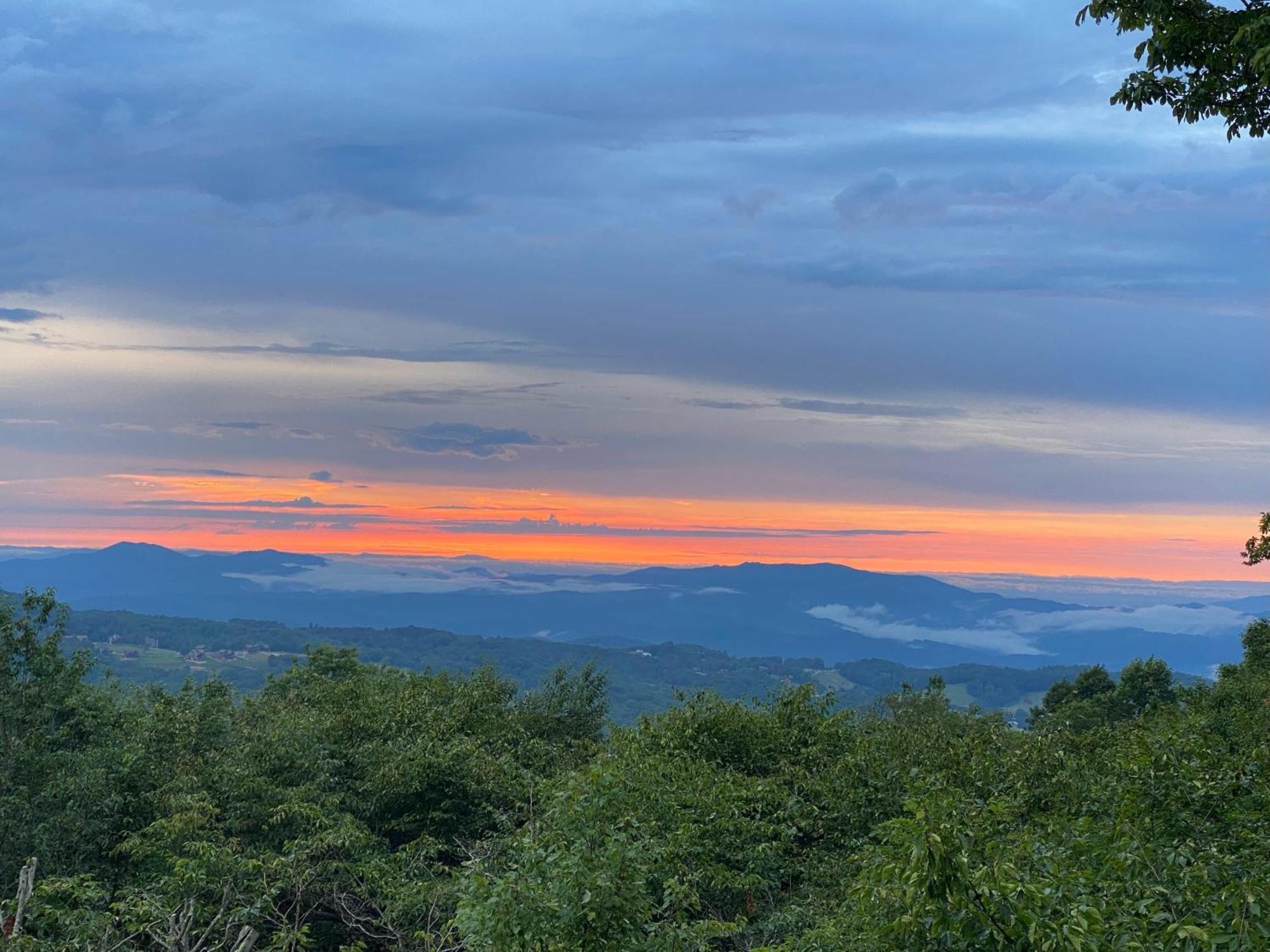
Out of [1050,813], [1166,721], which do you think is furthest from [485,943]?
[1166,721]

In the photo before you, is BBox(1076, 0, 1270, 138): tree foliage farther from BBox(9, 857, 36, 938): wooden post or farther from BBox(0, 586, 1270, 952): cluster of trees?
BBox(9, 857, 36, 938): wooden post

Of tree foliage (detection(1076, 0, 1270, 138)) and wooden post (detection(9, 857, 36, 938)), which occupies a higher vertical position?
tree foliage (detection(1076, 0, 1270, 138))

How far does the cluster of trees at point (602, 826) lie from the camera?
1109cm

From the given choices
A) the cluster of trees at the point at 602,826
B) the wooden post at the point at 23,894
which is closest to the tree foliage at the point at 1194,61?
the cluster of trees at the point at 602,826

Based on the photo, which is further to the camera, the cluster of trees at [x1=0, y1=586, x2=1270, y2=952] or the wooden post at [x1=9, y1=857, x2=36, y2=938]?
the wooden post at [x1=9, y1=857, x2=36, y2=938]

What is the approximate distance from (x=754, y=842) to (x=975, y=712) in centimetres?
4846

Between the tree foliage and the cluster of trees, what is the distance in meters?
9.59

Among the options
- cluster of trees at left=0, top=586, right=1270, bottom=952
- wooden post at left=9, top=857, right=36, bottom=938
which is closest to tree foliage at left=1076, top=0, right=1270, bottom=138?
cluster of trees at left=0, top=586, right=1270, bottom=952

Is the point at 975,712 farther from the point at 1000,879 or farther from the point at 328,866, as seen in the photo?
the point at 1000,879

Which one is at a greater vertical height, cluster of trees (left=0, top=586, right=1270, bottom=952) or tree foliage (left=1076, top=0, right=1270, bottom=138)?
tree foliage (left=1076, top=0, right=1270, bottom=138)

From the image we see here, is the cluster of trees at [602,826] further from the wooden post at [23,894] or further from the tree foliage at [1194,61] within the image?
the tree foliage at [1194,61]

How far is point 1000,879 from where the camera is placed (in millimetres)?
9320

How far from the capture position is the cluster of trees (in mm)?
11086

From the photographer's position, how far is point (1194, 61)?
44.7 ft
